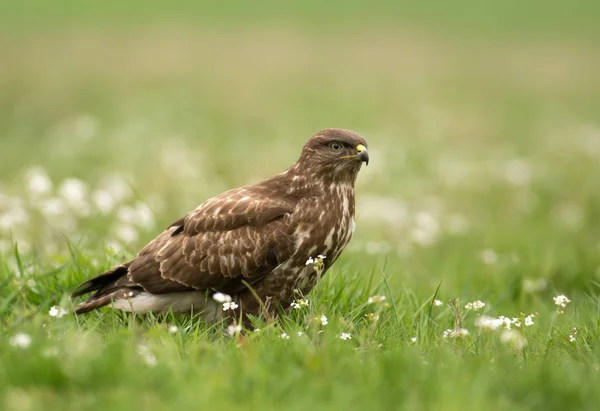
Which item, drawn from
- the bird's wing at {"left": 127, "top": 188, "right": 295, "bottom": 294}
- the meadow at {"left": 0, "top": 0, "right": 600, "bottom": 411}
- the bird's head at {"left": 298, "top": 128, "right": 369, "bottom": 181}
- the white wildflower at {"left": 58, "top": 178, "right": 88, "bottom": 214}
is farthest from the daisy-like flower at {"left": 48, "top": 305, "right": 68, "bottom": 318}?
the white wildflower at {"left": 58, "top": 178, "right": 88, "bottom": 214}

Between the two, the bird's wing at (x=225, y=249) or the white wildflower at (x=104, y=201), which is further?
the white wildflower at (x=104, y=201)

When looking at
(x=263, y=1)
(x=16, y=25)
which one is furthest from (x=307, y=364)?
(x=263, y=1)

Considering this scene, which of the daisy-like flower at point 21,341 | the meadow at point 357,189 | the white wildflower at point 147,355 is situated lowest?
the meadow at point 357,189

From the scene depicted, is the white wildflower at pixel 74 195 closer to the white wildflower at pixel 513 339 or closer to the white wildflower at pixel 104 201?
the white wildflower at pixel 104 201

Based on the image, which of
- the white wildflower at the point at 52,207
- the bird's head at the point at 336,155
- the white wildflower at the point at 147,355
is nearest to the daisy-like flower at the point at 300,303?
the bird's head at the point at 336,155

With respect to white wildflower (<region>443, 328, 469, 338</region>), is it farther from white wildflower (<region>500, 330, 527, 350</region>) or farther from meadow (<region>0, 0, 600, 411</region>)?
white wildflower (<region>500, 330, 527, 350</region>)

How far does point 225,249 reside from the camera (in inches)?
231

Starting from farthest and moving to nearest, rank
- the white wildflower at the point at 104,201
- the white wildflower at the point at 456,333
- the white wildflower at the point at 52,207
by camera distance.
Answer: the white wildflower at the point at 104,201, the white wildflower at the point at 52,207, the white wildflower at the point at 456,333

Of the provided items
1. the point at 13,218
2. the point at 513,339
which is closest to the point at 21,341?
the point at 513,339

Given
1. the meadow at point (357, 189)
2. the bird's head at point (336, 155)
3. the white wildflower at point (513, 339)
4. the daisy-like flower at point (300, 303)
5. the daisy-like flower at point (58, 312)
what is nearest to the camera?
the meadow at point (357, 189)

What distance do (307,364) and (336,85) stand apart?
15.8 m

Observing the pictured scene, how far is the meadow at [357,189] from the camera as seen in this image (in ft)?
13.9

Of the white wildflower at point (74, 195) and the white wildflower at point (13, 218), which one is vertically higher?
the white wildflower at point (74, 195)

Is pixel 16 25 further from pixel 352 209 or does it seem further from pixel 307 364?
pixel 307 364
